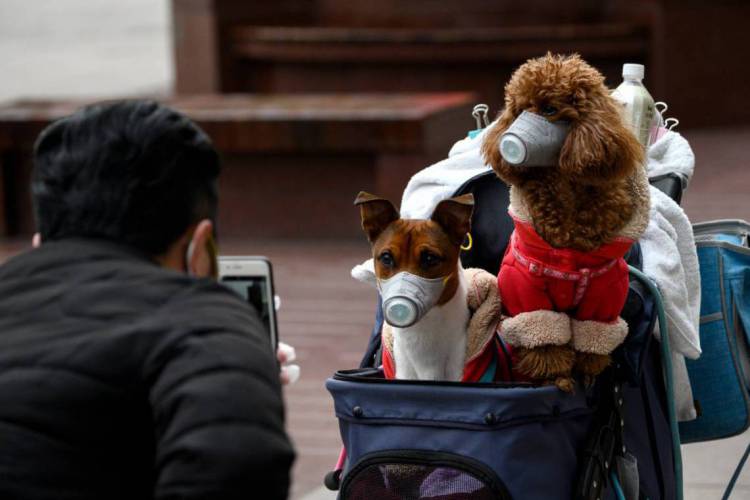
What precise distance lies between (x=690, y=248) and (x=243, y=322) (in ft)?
6.10

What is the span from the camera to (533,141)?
2.67 meters

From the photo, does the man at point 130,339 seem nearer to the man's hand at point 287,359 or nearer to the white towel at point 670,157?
the man's hand at point 287,359

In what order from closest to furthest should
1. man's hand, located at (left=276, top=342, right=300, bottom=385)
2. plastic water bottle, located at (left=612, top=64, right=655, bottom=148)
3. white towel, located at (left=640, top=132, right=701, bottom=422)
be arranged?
man's hand, located at (left=276, top=342, right=300, bottom=385) < white towel, located at (left=640, top=132, right=701, bottom=422) < plastic water bottle, located at (left=612, top=64, right=655, bottom=148)

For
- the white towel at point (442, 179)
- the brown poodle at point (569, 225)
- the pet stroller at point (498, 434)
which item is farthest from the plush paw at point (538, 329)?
the white towel at point (442, 179)

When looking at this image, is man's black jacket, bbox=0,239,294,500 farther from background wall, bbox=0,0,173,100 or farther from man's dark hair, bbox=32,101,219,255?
background wall, bbox=0,0,173,100

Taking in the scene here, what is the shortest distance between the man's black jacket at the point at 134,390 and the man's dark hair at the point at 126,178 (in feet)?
0.15

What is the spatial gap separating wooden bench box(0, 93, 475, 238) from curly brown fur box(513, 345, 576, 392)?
517 cm

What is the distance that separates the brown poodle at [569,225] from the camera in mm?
2721

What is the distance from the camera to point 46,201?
175 centimetres

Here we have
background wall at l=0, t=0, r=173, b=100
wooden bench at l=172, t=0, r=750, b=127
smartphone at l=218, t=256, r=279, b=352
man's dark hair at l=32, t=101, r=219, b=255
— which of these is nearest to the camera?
man's dark hair at l=32, t=101, r=219, b=255

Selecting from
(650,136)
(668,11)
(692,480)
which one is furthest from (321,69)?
(650,136)

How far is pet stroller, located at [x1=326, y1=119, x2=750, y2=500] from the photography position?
104 inches

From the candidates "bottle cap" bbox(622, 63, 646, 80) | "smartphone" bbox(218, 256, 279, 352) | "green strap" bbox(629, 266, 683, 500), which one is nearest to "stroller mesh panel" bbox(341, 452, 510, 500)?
"smartphone" bbox(218, 256, 279, 352)

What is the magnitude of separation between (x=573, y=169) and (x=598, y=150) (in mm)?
66
